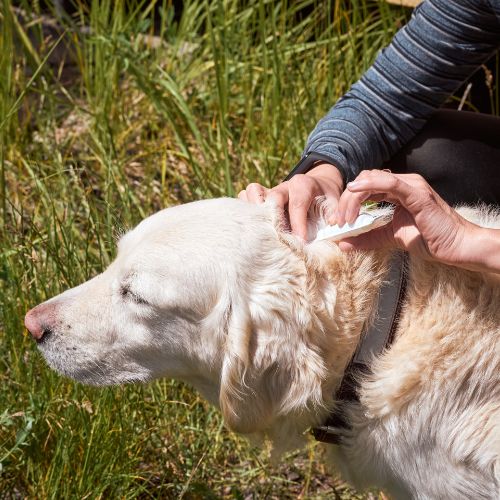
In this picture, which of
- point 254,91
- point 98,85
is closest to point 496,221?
point 254,91

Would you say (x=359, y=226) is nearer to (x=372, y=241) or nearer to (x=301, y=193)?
(x=372, y=241)

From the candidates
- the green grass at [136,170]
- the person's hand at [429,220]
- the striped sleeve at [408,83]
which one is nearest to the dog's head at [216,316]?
the person's hand at [429,220]

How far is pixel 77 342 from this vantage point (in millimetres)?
2137

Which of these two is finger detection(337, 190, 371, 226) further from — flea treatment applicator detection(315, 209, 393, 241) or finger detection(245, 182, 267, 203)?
finger detection(245, 182, 267, 203)

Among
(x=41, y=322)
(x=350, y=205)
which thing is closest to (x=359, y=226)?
(x=350, y=205)

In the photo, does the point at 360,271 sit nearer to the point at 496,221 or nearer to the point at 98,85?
the point at 496,221

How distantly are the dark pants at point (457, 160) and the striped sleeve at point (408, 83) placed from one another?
2.1 inches

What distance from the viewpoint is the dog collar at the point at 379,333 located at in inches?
79.6

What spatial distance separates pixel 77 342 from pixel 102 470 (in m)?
0.57

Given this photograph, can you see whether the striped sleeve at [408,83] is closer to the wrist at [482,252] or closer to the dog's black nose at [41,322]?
the wrist at [482,252]

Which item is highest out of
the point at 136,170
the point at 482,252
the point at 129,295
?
the point at 482,252

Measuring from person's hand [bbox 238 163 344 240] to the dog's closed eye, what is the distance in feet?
1.37

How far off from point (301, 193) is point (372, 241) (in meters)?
0.24

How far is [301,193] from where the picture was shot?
215 cm
